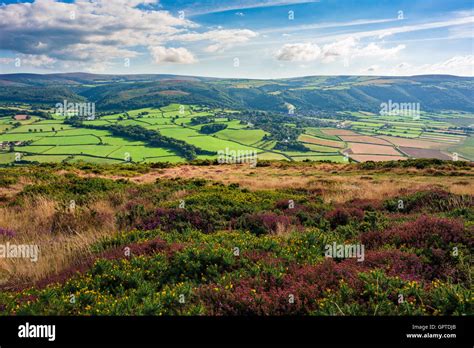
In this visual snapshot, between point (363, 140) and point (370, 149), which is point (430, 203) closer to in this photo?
point (370, 149)

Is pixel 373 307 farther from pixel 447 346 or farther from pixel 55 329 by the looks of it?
pixel 55 329

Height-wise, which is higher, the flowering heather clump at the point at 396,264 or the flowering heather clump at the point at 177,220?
the flowering heather clump at the point at 396,264

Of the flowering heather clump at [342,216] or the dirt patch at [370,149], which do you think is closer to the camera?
the flowering heather clump at [342,216]

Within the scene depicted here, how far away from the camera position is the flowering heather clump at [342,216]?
9.97 metres

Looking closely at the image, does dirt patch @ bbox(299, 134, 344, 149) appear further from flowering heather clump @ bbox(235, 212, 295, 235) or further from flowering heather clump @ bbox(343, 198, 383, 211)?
flowering heather clump @ bbox(235, 212, 295, 235)

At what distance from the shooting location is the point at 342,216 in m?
10.2

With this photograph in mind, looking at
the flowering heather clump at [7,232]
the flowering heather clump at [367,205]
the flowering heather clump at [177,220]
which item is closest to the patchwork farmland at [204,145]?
the flowering heather clump at [7,232]

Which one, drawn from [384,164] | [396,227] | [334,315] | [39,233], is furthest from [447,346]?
[384,164]

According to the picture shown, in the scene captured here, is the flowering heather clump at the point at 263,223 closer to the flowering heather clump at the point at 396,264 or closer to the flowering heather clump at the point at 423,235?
the flowering heather clump at the point at 423,235

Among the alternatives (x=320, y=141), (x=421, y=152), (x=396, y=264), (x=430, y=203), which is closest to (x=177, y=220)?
(x=396, y=264)

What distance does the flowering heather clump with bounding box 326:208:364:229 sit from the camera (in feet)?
32.7

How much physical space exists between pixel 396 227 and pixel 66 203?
38.8ft

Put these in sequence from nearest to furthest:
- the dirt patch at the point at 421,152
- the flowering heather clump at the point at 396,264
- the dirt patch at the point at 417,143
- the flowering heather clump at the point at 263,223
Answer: the flowering heather clump at the point at 396,264, the flowering heather clump at the point at 263,223, the dirt patch at the point at 421,152, the dirt patch at the point at 417,143

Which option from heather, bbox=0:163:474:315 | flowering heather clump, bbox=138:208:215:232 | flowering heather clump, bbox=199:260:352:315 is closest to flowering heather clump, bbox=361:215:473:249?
heather, bbox=0:163:474:315
